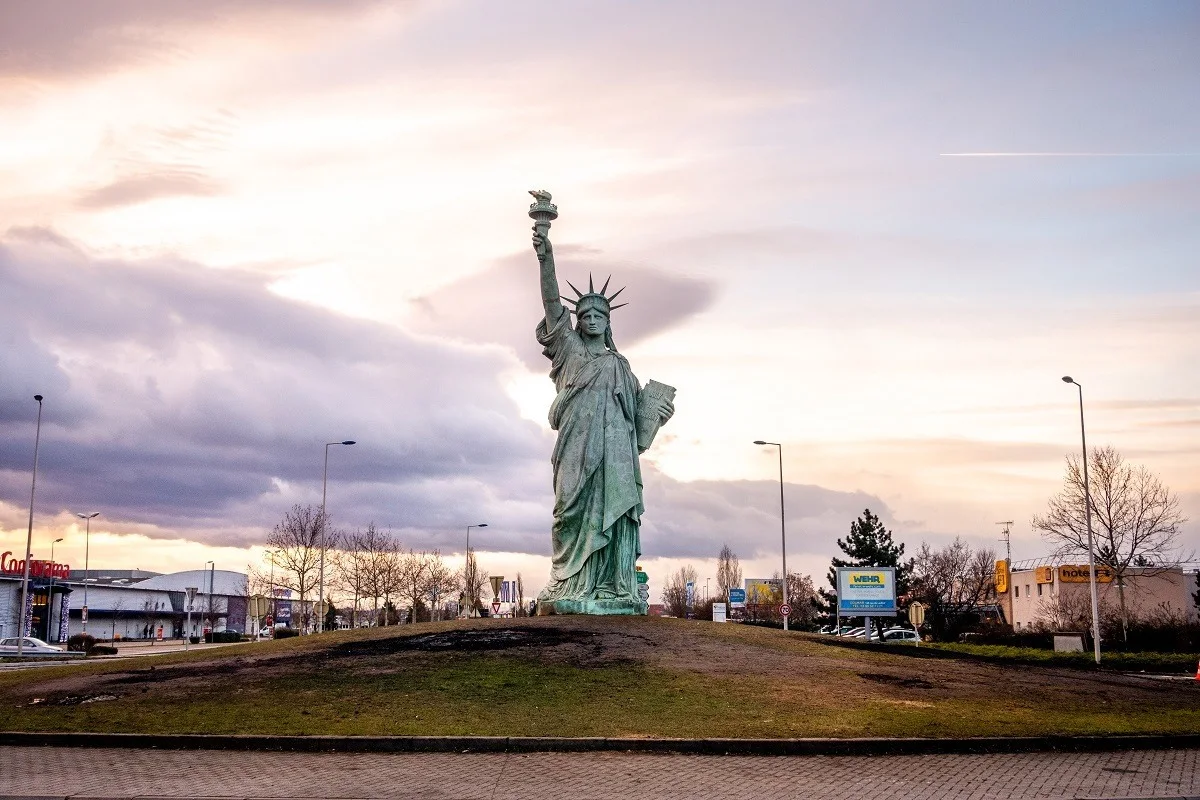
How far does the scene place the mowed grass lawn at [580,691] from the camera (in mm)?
18781

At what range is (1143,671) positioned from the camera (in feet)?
127

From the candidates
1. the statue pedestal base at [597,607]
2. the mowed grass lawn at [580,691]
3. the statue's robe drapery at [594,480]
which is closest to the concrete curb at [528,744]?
the mowed grass lawn at [580,691]

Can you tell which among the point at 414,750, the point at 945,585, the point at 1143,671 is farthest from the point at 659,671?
the point at 945,585

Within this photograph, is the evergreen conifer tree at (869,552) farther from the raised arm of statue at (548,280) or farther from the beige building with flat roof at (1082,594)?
the raised arm of statue at (548,280)

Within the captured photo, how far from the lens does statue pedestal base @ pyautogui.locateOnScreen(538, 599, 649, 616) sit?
2997 centimetres

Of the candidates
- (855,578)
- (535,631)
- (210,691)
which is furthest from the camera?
(855,578)

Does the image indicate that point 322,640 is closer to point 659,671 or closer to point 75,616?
point 659,671

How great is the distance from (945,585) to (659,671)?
85685 mm

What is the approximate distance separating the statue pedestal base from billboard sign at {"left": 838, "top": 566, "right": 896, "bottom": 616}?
32030 mm

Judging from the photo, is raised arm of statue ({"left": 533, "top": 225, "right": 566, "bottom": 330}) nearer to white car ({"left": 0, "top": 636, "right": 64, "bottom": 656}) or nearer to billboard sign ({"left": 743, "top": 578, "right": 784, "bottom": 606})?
white car ({"left": 0, "top": 636, "right": 64, "bottom": 656})

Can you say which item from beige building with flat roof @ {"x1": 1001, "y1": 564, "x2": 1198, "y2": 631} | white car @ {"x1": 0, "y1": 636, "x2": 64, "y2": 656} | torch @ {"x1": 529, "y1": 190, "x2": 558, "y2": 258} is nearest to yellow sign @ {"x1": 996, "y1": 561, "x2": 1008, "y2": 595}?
beige building with flat roof @ {"x1": 1001, "y1": 564, "x2": 1198, "y2": 631}

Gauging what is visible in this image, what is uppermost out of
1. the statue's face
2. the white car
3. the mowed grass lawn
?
the statue's face

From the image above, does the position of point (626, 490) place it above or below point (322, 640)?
above

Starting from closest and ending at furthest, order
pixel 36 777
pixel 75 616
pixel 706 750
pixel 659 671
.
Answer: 1. pixel 36 777
2. pixel 706 750
3. pixel 659 671
4. pixel 75 616
